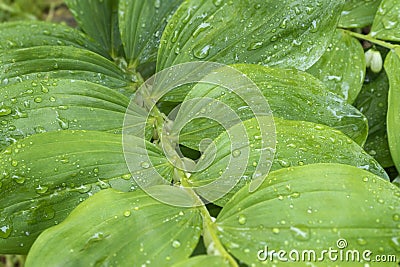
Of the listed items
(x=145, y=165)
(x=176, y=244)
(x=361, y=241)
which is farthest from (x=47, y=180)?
(x=361, y=241)

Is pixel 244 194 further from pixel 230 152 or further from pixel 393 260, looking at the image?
pixel 393 260

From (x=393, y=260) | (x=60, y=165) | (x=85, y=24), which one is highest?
(x=85, y=24)

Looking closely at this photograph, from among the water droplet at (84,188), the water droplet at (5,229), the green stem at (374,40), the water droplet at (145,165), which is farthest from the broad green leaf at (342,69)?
the water droplet at (5,229)

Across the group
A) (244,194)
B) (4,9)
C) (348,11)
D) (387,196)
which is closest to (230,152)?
(244,194)

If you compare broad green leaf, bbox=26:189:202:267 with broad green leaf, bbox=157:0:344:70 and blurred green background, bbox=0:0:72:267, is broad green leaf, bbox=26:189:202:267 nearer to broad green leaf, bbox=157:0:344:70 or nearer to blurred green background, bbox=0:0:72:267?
broad green leaf, bbox=157:0:344:70

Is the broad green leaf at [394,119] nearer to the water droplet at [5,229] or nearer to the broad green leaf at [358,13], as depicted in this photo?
the broad green leaf at [358,13]
